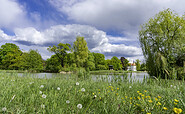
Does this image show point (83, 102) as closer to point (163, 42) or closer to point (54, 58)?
point (163, 42)

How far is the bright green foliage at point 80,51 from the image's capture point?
33.0 meters

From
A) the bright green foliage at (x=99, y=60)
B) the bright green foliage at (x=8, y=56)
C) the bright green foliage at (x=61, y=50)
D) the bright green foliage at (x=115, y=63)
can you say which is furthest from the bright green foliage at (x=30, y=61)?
the bright green foliage at (x=115, y=63)

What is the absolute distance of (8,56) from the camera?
36.8 m

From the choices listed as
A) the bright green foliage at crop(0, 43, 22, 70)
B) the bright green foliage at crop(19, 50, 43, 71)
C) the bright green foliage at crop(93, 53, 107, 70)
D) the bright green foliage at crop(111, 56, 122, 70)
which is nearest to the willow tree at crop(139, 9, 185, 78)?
the bright green foliage at crop(19, 50, 43, 71)

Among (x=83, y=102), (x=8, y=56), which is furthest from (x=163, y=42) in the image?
(x=8, y=56)

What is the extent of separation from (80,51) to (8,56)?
2364 centimetres

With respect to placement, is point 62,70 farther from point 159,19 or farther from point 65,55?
point 159,19

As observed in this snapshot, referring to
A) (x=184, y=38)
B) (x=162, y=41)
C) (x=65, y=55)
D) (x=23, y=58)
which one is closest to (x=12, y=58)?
(x=23, y=58)

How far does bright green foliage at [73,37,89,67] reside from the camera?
3297 cm

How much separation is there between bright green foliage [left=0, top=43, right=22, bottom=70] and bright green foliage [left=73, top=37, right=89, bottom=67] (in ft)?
63.6

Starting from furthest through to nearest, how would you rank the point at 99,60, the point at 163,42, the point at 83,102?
the point at 99,60 → the point at 163,42 → the point at 83,102

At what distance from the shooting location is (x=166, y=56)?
51.9 ft

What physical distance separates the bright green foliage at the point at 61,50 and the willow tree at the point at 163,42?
25689 mm

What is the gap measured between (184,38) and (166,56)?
325 centimetres
